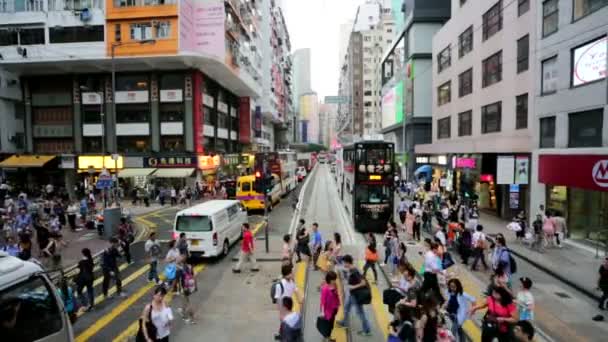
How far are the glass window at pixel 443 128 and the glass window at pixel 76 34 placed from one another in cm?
3349

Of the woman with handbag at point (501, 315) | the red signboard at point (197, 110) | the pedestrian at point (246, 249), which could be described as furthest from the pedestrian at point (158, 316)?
the red signboard at point (197, 110)

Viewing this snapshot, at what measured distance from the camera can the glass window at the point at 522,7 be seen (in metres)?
22.3

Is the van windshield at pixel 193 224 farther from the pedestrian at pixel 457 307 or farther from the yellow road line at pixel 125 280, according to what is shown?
the pedestrian at pixel 457 307

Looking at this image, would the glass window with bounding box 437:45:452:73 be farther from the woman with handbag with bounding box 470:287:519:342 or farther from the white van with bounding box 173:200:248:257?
the woman with handbag with bounding box 470:287:519:342

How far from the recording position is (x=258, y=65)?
66.0 m

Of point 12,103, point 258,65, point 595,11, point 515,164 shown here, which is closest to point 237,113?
point 258,65

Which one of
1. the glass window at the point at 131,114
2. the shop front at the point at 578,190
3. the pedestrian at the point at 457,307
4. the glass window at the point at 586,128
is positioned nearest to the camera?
the pedestrian at the point at 457,307

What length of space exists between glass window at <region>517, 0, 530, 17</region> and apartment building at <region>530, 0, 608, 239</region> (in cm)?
291

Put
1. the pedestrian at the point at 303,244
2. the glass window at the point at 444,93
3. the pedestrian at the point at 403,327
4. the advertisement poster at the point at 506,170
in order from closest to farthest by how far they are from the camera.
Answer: the pedestrian at the point at 403,327
the pedestrian at the point at 303,244
the advertisement poster at the point at 506,170
the glass window at the point at 444,93

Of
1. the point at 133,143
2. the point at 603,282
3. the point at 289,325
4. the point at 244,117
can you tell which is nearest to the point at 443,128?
the point at 603,282

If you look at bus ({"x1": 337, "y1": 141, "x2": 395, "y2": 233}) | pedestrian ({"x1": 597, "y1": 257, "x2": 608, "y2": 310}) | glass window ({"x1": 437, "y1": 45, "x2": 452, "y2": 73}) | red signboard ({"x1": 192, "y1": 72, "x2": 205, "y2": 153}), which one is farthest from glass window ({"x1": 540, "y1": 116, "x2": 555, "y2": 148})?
red signboard ({"x1": 192, "y1": 72, "x2": 205, "y2": 153})

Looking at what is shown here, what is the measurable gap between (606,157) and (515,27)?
38.5 ft

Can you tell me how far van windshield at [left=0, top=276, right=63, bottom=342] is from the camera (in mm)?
4621

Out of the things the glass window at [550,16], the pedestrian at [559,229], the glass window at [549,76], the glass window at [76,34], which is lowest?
the pedestrian at [559,229]
